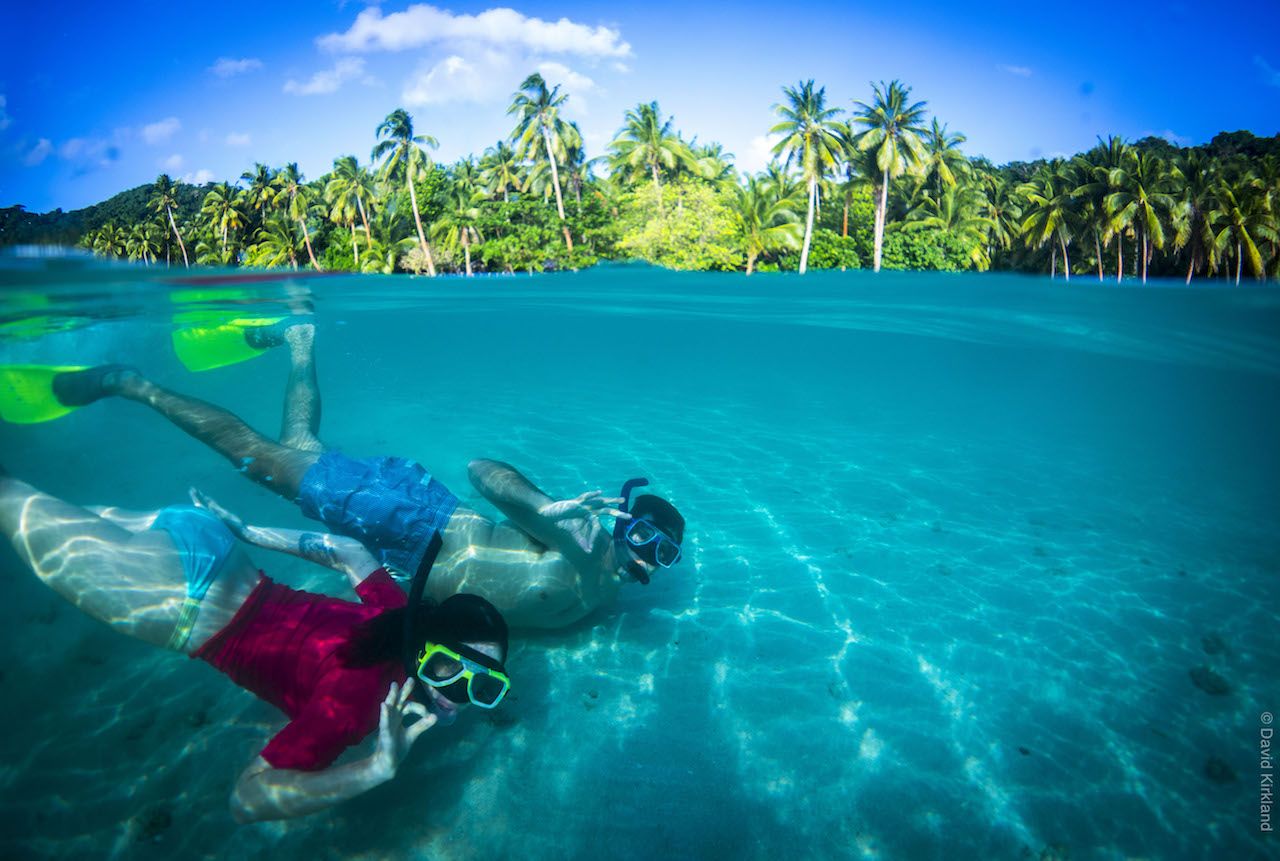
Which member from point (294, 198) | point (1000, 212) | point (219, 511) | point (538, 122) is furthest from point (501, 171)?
point (219, 511)

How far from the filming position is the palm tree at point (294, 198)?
49972mm

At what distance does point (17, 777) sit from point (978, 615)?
8911 mm

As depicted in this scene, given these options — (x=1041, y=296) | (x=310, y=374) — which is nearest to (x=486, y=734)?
(x=310, y=374)

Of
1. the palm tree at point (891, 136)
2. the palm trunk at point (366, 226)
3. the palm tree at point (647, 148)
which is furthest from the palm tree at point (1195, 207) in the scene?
the palm trunk at point (366, 226)

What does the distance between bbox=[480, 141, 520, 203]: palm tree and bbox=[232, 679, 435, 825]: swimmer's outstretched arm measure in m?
47.8

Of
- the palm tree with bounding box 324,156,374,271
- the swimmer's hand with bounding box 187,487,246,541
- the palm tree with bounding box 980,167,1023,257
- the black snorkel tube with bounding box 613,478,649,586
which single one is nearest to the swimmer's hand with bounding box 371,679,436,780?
the black snorkel tube with bounding box 613,478,649,586

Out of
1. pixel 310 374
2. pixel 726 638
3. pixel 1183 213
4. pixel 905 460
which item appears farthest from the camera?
pixel 1183 213

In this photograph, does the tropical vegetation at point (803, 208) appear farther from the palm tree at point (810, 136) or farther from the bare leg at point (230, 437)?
the bare leg at point (230, 437)

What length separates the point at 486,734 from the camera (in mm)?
4598

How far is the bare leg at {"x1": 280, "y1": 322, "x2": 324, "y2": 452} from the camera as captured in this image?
6410mm

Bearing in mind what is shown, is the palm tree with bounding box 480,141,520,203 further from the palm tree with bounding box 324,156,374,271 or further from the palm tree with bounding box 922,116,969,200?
the palm tree with bounding box 922,116,969,200

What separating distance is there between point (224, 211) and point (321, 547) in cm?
6713

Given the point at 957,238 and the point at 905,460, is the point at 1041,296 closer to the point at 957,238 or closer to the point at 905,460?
the point at 905,460

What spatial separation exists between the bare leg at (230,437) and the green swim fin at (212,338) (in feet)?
38.5
